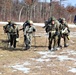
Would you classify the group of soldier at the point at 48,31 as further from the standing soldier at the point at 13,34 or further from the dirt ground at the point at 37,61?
the dirt ground at the point at 37,61

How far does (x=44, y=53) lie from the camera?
1488 centimetres

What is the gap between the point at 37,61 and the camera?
12703 mm

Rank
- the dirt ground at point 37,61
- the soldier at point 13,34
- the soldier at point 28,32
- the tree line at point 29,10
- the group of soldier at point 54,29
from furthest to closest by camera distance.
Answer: the tree line at point 29,10, the soldier at point 13,34, the soldier at point 28,32, the group of soldier at point 54,29, the dirt ground at point 37,61

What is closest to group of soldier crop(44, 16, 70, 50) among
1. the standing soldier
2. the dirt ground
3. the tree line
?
the dirt ground

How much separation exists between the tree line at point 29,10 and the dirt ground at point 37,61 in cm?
4483

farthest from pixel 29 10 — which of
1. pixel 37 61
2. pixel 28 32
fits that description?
pixel 37 61

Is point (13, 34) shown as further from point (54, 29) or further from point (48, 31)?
point (54, 29)

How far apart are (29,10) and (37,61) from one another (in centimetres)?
6016

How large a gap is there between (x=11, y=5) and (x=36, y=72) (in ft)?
202

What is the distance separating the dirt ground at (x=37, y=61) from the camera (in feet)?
35.7

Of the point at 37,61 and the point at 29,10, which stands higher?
the point at 37,61

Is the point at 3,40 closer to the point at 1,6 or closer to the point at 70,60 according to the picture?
the point at 70,60

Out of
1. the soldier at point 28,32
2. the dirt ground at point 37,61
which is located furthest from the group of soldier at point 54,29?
the soldier at point 28,32

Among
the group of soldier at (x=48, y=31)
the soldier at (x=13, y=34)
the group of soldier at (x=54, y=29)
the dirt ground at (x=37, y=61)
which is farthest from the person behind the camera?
the soldier at (x=13, y=34)
